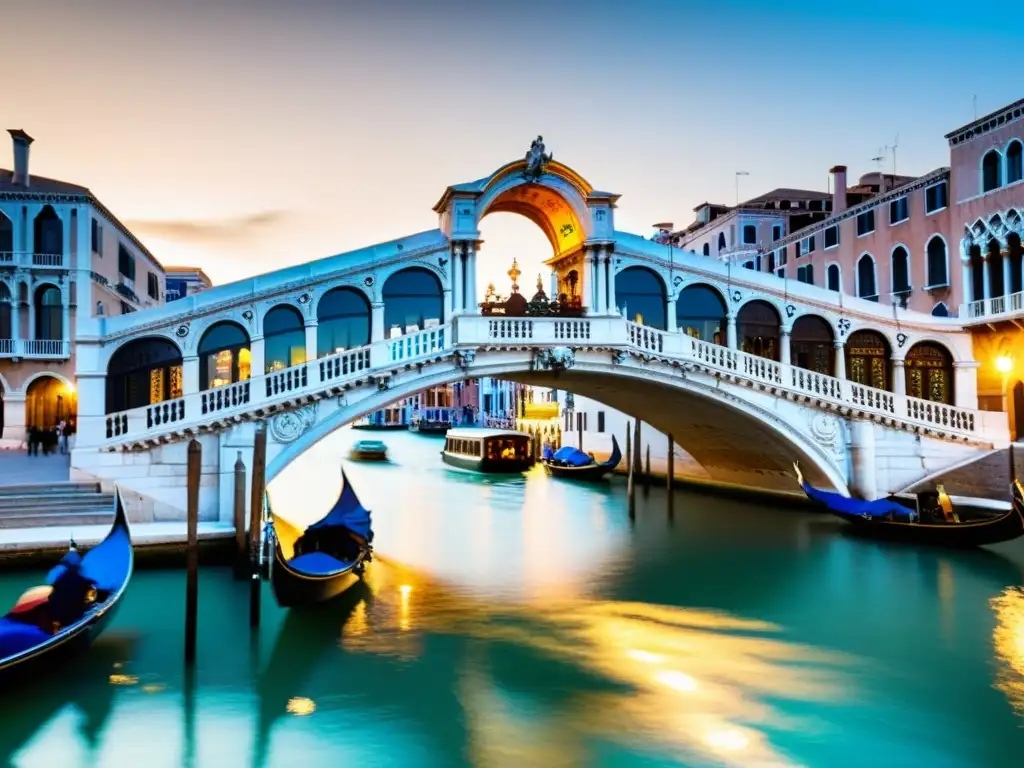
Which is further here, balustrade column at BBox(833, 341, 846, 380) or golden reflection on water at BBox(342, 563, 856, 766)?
balustrade column at BBox(833, 341, 846, 380)

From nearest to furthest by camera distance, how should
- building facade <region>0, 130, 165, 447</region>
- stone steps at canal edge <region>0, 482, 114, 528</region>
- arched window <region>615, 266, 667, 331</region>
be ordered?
stone steps at canal edge <region>0, 482, 114, 528</region> → arched window <region>615, 266, 667, 331</region> → building facade <region>0, 130, 165, 447</region>

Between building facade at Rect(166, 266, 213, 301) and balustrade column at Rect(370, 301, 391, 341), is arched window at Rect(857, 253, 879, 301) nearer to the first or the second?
balustrade column at Rect(370, 301, 391, 341)

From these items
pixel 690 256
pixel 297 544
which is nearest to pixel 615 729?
pixel 297 544

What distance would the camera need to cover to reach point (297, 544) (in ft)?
30.1

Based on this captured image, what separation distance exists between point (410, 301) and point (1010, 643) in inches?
331

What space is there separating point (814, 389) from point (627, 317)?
301cm

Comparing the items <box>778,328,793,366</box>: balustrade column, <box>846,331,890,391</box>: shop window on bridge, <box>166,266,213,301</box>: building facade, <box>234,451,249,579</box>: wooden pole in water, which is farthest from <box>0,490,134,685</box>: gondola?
<box>166,266,213,301</box>: building facade

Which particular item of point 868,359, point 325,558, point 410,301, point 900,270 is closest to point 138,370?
point 410,301

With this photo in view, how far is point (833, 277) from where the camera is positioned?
19469mm

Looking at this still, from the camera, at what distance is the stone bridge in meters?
10.4

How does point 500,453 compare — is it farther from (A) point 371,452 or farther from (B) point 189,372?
(B) point 189,372

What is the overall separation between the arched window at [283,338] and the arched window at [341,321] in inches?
9.7

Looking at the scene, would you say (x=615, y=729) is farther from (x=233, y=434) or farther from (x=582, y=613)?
(x=233, y=434)

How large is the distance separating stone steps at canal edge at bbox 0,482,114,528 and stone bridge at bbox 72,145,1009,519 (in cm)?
28
